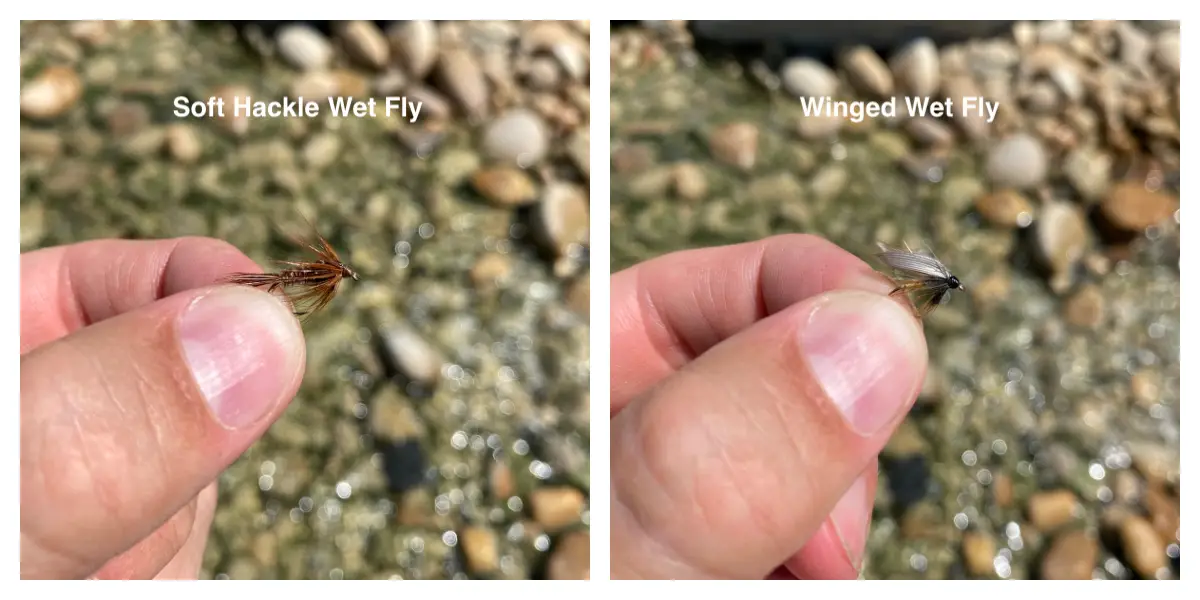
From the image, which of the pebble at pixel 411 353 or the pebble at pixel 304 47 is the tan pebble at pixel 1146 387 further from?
the pebble at pixel 304 47

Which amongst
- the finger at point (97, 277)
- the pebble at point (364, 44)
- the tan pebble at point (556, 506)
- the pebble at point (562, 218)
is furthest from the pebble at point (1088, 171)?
the finger at point (97, 277)

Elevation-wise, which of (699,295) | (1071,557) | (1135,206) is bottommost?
(1071,557)

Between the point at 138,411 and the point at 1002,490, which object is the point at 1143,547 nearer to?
the point at 1002,490

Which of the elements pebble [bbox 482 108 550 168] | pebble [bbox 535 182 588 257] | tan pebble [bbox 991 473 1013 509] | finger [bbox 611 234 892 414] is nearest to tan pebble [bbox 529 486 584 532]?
finger [bbox 611 234 892 414]

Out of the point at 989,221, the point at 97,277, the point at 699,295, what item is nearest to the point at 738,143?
the point at 699,295

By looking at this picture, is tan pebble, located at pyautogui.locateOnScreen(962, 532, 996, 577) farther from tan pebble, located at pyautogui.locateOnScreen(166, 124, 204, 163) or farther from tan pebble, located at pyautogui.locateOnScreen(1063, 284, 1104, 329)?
tan pebble, located at pyautogui.locateOnScreen(166, 124, 204, 163)
